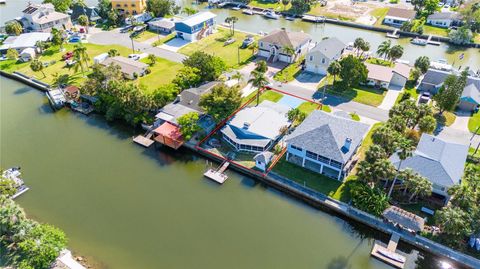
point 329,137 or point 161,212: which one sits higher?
point 329,137

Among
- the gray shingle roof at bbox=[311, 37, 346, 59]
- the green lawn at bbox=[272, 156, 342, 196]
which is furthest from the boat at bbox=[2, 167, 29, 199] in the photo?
the gray shingle roof at bbox=[311, 37, 346, 59]

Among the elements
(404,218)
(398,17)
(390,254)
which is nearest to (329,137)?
(404,218)

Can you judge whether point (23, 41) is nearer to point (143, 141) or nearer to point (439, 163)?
point (143, 141)

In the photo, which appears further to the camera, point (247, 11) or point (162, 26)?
point (247, 11)

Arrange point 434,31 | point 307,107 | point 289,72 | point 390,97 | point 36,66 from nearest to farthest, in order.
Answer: point 307,107 < point 390,97 < point 36,66 < point 289,72 < point 434,31

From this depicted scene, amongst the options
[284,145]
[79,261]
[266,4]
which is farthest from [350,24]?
[79,261]

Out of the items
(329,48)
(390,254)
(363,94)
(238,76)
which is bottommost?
(390,254)

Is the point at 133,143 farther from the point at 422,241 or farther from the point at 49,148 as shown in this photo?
the point at 422,241
